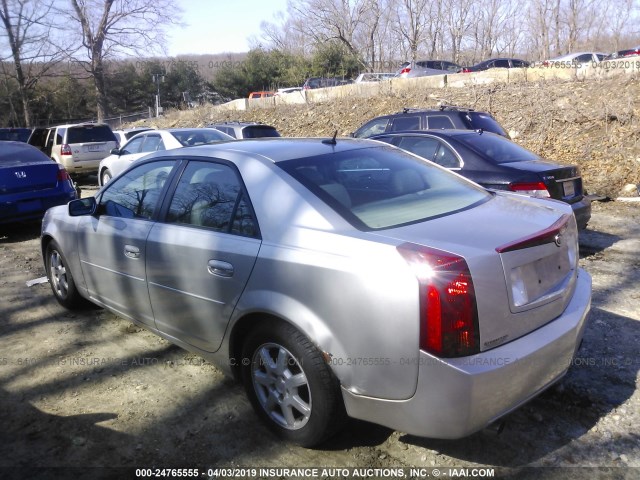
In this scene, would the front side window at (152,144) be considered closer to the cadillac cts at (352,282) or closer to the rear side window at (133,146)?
the rear side window at (133,146)

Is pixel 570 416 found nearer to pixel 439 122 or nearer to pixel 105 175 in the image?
pixel 439 122

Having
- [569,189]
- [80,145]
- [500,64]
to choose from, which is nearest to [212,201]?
[569,189]

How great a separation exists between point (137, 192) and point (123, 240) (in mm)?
404

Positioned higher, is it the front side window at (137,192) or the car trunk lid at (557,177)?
the front side window at (137,192)

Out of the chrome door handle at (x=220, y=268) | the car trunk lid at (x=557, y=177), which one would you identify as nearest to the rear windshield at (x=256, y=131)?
the car trunk lid at (x=557, y=177)

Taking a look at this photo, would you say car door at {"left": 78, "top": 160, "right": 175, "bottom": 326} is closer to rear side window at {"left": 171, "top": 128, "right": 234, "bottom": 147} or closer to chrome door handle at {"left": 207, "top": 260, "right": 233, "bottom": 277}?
chrome door handle at {"left": 207, "top": 260, "right": 233, "bottom": 277}

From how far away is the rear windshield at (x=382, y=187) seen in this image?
9.17ft

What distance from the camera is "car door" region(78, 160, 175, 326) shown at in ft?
12.1

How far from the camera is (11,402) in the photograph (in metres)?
3.42

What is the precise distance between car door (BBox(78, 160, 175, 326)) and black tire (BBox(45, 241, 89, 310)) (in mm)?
424

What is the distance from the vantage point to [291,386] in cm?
275

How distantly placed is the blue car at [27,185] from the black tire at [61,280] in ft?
11.0

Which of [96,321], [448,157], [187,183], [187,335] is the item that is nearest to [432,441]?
[187,335]

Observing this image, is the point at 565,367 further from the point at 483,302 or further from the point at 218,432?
the point at 218,432
